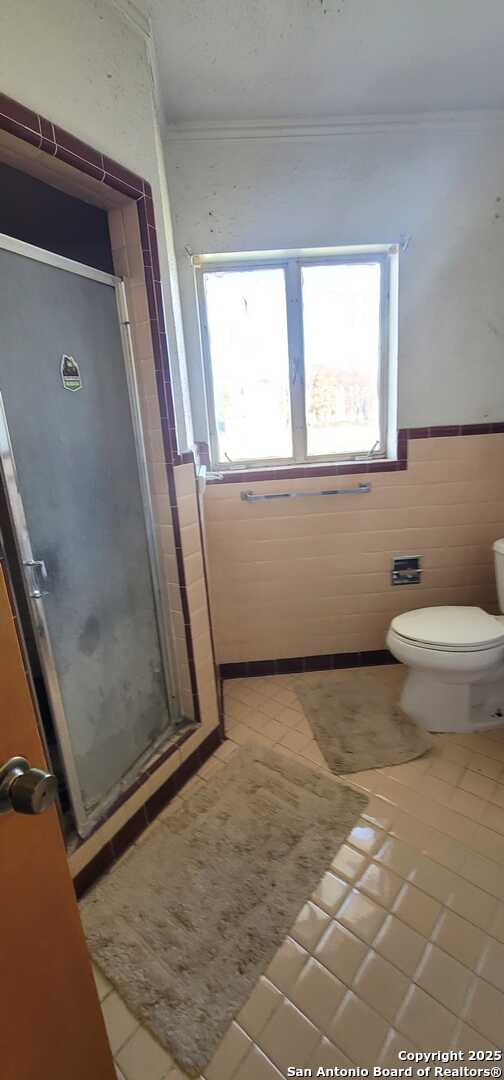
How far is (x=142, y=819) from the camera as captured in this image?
1.42 meters

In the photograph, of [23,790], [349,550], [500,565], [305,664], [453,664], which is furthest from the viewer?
[305,664]

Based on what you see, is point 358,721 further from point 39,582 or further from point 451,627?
point 39,582

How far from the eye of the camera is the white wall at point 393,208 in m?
1.79

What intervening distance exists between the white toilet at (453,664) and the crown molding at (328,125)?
1.72 meters

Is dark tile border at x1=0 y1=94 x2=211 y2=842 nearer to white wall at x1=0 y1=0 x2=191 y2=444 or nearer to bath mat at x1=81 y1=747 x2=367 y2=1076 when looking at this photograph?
white wall at x1=0 y1=0 x2=191 y2=444

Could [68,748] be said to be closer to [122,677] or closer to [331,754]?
[122,677]

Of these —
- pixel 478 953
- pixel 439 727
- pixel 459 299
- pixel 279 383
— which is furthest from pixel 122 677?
pixel 459 299

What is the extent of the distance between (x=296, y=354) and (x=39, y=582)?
1.50 m

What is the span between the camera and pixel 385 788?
1.53m

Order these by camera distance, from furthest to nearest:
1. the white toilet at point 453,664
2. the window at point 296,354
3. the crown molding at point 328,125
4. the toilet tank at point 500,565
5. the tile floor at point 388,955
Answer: the window at point 296,354 < the toilet tank at point 500,565 < the crown molding at point 328,125 < the white toilet at point 453,664 < the tile floor at point 388,955

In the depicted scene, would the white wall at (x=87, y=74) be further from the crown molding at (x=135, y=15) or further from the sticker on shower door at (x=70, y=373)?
the sticker on shower door at (x=70, y=373)

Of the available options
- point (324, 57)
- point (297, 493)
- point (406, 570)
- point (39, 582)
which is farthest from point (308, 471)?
point (324, 57)

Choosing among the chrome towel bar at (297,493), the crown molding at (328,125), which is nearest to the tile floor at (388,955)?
the chrome towel bar at (297,493)

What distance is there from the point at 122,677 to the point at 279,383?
144 centimetres
